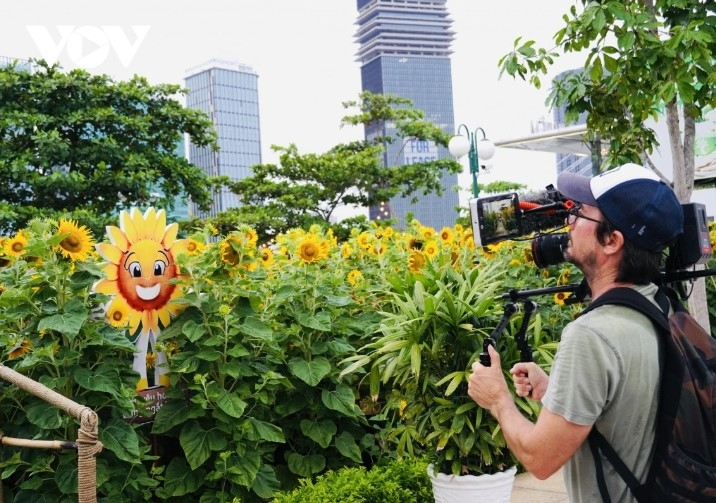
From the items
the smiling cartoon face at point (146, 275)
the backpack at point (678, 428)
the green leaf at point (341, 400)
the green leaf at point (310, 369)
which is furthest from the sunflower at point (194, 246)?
the backpack at point (678, 428)

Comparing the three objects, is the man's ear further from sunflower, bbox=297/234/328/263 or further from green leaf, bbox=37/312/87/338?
sunflower, bbox=297/234/328/263

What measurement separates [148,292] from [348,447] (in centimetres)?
131

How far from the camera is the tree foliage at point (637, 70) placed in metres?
4.18

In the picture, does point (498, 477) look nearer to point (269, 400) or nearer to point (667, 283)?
point (269, 400)

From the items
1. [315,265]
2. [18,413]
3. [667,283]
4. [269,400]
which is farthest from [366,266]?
[667,283]

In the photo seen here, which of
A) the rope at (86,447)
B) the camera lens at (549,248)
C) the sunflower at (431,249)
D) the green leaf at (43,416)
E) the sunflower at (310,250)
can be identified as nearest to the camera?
the camera lens at (549,248)

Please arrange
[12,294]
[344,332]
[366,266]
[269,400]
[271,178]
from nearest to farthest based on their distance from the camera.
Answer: [12,294] → [269,400] → [344,332] → [366,266] → [271,178]

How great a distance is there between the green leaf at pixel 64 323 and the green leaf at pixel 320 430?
1298 millimetres

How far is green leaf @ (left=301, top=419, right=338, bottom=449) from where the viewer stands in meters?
3.98

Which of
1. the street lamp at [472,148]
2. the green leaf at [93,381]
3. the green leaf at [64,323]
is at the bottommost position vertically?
the green leaf at [93,381]

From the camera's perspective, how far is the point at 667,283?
202cm

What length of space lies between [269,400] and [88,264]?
107 centimetres

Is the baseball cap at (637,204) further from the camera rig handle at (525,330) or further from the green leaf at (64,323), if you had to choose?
the green leaf at (64,323)

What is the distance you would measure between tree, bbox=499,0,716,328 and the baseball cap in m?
2.56
